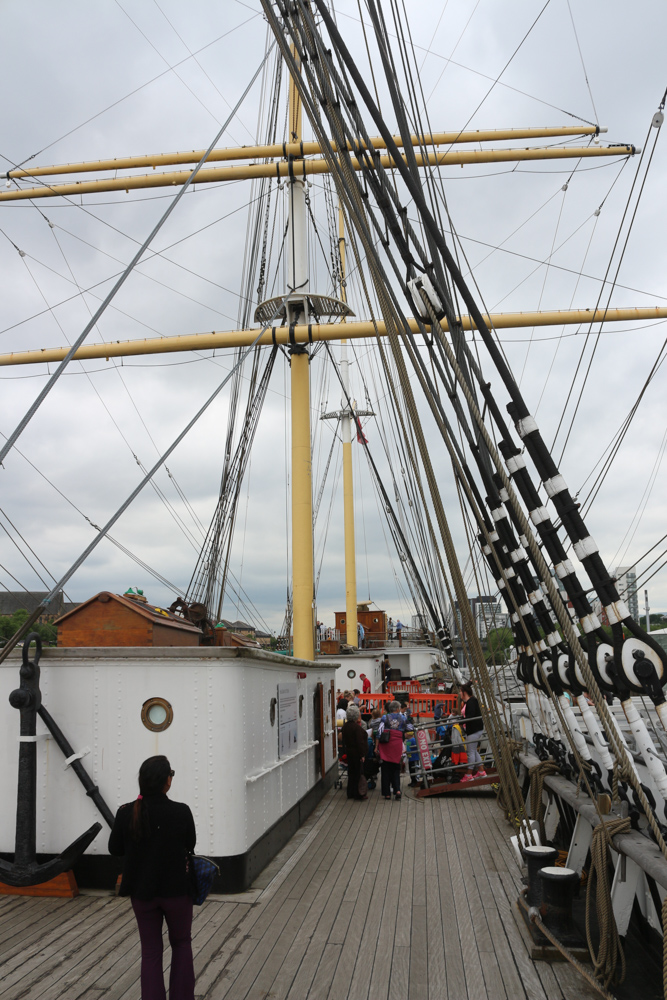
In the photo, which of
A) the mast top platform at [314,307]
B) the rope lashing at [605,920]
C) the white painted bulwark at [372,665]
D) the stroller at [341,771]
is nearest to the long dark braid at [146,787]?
the rope lashing at [605,920]

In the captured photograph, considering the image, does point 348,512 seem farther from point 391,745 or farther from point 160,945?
point 160,945

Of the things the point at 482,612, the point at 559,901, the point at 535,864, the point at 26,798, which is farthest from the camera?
the point at 482,612

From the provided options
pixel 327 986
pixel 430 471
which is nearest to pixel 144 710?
pixel 327 986

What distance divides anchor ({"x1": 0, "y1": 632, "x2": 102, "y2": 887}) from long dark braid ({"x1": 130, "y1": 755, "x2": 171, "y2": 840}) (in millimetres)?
2581

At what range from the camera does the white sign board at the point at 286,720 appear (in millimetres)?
7454

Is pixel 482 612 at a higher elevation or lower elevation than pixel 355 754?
higher

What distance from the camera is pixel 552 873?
14.9ft

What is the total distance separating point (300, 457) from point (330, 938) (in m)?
10.3

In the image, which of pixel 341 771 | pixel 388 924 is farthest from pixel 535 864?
pixel 341 771

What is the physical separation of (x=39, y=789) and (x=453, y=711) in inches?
520

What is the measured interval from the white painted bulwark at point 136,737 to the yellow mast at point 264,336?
11.2 m

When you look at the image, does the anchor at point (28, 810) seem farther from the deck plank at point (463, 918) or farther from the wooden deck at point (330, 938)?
the deck plank at point (463, 918)

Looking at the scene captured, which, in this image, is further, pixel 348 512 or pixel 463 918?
pixel 348 512

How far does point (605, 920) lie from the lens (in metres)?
4.05
